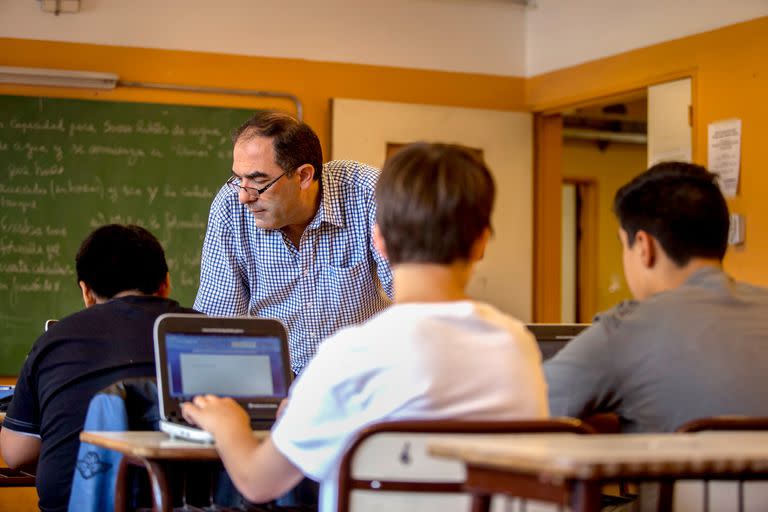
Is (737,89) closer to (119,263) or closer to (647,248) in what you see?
(647,248)

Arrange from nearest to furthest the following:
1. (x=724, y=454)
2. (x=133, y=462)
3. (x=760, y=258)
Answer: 1. (x=724, y=454)
2. (x=133, y=462)
3. (x=760, y=258)

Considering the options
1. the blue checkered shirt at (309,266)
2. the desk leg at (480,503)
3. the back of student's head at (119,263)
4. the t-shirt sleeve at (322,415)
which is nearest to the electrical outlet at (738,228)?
the blue checkered shirt at (309,266)

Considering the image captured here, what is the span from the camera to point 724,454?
1269mm

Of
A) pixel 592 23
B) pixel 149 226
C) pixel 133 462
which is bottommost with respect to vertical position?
pixel 133 462

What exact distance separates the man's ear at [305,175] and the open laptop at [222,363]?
39.0 inches

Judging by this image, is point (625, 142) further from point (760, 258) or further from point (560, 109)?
point (760, 258)

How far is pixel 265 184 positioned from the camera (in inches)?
121

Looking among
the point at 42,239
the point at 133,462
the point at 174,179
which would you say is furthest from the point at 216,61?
the point at 133,462

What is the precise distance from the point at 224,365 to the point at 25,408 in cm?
72

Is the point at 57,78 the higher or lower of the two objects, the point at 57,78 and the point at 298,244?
the higher

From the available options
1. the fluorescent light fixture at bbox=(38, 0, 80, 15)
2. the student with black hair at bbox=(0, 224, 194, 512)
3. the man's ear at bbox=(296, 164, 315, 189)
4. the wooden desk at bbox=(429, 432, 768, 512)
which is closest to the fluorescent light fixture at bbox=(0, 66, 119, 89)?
the fluorescent light fixture at bbox=(38, 0, 80, 15)

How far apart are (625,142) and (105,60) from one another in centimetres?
521

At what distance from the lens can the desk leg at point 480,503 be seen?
1.37 metres

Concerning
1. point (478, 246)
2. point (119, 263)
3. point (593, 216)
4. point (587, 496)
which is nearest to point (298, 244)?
point (119, 263)
